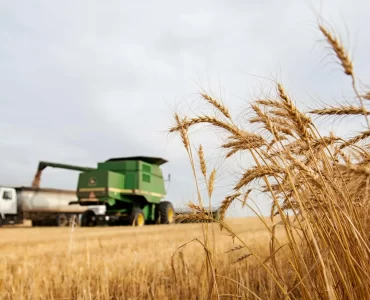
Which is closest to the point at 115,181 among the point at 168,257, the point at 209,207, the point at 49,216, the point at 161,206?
the point at 161,206

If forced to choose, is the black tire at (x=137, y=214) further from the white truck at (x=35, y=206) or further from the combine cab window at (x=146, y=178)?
the white truck at (x=35, y=206)

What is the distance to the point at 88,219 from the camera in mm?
20281

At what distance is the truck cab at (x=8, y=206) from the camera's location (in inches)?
910

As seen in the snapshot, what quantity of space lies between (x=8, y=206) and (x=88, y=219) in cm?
575

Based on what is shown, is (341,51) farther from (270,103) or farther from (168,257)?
(168,257)

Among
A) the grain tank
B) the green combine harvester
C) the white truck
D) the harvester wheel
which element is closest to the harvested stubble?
Result: the green combine harvester

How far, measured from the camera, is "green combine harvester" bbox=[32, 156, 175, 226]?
19.9 meters

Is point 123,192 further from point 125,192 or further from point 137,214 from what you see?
point 137,214

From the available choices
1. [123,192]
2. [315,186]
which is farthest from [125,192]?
[315,186]

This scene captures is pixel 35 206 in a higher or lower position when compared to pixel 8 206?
higher

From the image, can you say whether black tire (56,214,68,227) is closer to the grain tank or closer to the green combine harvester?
the green combine harvester

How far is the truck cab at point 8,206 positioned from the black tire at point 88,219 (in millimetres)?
5330

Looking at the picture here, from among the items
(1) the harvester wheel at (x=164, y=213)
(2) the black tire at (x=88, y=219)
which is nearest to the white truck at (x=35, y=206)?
(2) the black tire at (x=88, y=219)

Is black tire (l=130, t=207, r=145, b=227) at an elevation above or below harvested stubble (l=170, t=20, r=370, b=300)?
above
